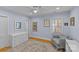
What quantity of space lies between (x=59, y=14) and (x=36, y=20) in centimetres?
46

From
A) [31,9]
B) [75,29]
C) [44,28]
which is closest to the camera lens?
[31,9]

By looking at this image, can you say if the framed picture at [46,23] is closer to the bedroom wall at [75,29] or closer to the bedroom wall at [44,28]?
the bedroom wall at [44,28]

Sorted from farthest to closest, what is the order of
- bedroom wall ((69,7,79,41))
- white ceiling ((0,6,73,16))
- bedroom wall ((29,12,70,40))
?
1. bedroom wall ((69,7,79,41))
2. bedroom wall ((29,12,70,40))
3. white ceiling ((0,6,73,16))

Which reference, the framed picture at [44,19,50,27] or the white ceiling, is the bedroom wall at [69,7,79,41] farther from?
the framed picture at [44,19,50,27]

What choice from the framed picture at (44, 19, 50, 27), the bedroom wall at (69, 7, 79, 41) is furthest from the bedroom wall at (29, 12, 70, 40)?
the bedroom wall at (69, 7, 79, 41)

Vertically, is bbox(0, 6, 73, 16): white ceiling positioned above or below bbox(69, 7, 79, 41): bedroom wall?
above

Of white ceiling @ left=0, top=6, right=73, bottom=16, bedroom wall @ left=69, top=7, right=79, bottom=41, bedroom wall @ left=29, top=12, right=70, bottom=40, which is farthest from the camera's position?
bedroom wall @ left=69, top=7, right=79, bottom=41

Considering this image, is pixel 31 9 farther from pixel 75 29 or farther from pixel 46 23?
pixel 75 29

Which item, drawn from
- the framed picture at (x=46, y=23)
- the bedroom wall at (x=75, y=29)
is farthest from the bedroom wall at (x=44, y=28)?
the bedroom wall at (x=75, y=29)

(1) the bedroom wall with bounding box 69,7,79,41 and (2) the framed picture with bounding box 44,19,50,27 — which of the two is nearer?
(2) the framed picture with bounding box 44,19,50,27

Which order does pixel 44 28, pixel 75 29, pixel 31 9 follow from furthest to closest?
pixel 75 29 → pixel 44 28 → pixel 31 9

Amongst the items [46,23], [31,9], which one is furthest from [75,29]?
[31,9]

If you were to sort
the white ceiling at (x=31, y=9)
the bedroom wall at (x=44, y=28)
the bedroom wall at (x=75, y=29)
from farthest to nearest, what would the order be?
the bedroom wall at (x=75, y=29) < the bedroom wall at (x=44, y=28) < the white ceiling at (x=31, y=9)
